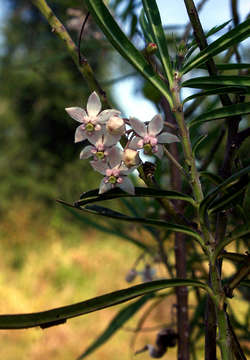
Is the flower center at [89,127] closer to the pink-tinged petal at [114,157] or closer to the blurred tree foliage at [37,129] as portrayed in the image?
the pink-tinged petal at [114,157]

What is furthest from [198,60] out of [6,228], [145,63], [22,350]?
[6,228]

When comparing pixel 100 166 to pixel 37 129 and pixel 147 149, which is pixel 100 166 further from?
pixel 37 129

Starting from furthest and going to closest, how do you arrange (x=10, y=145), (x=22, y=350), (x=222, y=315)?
(x=10, y=145) < (x=22, y=350) < (x=222, y=315)

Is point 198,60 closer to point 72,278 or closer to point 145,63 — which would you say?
point 145,63

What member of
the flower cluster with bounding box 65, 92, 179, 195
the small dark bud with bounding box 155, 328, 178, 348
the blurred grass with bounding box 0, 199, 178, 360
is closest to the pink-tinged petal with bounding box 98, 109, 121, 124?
the flower cluster with bounding box 65, 92, 179, 195

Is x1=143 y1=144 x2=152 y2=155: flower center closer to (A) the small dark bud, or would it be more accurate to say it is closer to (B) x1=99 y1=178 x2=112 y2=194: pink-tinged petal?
(B) x1=99 y1=178 x2=112 y2=194: pink-tinged petal

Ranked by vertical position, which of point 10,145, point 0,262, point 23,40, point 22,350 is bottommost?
point 22,350

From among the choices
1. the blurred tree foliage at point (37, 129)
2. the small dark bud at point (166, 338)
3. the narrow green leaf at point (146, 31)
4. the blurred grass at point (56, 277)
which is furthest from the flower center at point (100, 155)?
the blurred tree foliage at point (37, 129)
